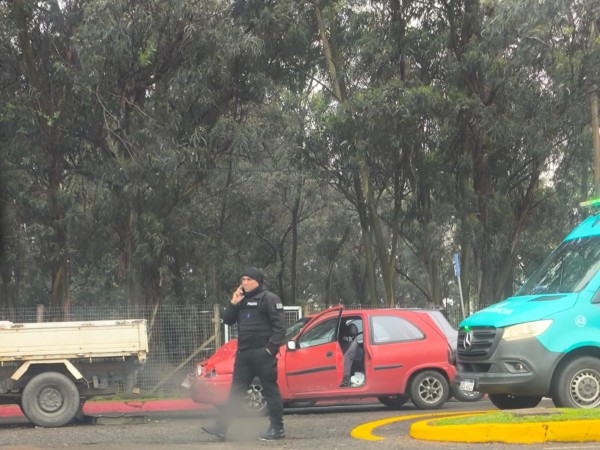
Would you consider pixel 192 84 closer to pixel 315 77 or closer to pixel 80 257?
pixel 315 77

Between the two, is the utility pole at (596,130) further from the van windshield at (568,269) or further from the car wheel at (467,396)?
the van windshield at (568,269)

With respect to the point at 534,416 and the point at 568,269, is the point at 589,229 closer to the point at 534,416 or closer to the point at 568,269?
the point at 568,269

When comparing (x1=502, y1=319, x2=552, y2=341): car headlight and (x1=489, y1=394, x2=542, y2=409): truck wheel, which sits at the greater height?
(x1=502, y1=319, x2=552, y2=341): car headlight

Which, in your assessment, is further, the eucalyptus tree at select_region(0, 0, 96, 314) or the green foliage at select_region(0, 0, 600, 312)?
the eucalyptus tree at select_region(0, 0, 96, 314)

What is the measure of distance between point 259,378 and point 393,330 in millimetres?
4226

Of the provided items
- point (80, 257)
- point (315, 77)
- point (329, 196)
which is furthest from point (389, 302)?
point (329, 196)

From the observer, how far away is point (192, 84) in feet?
56.5

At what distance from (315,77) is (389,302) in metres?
6.27

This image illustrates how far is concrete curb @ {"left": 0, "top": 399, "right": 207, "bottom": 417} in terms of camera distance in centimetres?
1348

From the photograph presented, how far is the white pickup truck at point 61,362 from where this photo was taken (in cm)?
1094

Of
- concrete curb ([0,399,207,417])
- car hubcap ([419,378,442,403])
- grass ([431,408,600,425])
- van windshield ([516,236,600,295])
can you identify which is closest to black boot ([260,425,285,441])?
grass ([431,408,600,425])

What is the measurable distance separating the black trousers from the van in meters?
2.52

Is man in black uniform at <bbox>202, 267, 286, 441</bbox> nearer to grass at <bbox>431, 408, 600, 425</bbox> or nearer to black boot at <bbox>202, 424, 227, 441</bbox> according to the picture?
black boot at <bbox>202, 424, 227, 441</bbox>

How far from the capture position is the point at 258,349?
8672 mm
